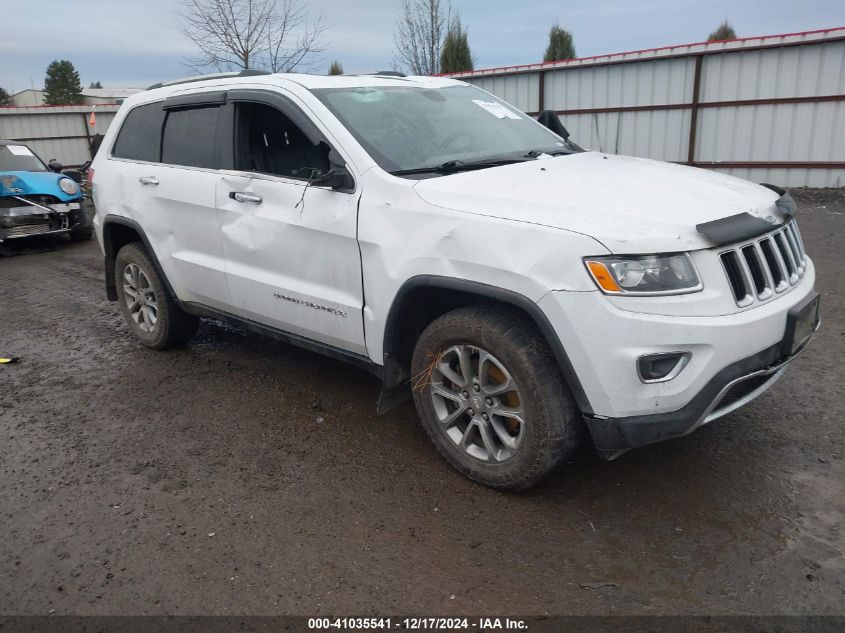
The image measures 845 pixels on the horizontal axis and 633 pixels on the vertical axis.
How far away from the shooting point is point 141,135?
509 centimetres

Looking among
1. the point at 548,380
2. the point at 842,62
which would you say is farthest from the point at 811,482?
the point at 842,62

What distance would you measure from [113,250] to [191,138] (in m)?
1.47

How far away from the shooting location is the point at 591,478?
3.36 metres

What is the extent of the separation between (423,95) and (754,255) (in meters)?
2.17

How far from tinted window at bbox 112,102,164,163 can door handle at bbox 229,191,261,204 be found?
1.14 meters

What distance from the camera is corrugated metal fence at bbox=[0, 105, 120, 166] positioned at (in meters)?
22.4

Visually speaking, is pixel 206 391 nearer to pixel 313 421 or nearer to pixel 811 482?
pixel 313 421

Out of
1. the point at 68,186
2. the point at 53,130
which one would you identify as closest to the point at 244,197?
the point at 68,186

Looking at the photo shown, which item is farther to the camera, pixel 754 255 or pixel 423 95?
pixel 423 95

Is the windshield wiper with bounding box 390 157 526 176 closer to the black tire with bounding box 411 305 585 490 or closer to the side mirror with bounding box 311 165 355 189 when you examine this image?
the side mirror with bounding box 311 165 355 189

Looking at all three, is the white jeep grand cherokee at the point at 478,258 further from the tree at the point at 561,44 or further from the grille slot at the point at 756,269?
the tree at the point at 561,44

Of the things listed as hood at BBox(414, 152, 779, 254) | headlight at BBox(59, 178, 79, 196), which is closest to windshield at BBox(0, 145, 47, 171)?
headlight at BBox(59, 178, 79, 196)

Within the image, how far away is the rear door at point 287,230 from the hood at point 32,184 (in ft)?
25.4

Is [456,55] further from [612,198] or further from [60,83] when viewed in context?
[60,83]
